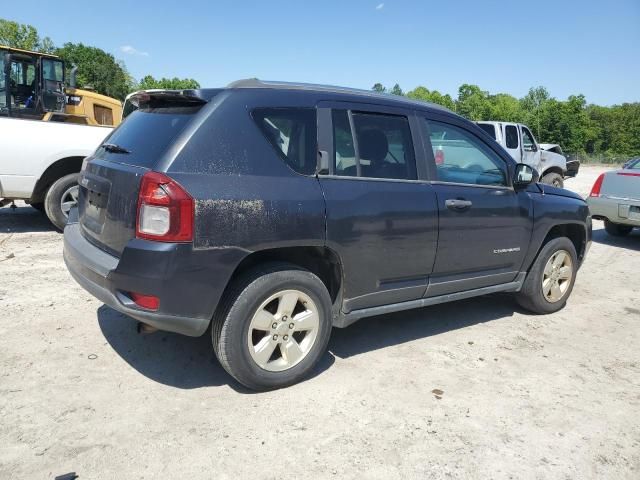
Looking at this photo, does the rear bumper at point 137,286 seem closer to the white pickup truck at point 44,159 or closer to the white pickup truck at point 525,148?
the white pickup truck at point 44,159

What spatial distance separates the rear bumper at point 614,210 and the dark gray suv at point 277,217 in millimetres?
5407

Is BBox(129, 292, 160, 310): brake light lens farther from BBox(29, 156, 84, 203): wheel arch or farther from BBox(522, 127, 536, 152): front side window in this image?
BBox(522, 127, 536, 152): front side window

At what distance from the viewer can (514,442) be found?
9.55 feet

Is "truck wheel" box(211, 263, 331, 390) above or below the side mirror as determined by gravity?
below

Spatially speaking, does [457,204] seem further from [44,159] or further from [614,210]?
[614,210]

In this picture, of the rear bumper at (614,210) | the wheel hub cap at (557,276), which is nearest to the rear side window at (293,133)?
the wheel hub cap at (557,276)

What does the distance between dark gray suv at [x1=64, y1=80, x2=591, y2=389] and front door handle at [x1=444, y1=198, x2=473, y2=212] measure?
1 centimetres

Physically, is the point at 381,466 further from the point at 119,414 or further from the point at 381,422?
the point at 119,414

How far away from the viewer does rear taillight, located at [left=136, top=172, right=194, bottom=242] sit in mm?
2797

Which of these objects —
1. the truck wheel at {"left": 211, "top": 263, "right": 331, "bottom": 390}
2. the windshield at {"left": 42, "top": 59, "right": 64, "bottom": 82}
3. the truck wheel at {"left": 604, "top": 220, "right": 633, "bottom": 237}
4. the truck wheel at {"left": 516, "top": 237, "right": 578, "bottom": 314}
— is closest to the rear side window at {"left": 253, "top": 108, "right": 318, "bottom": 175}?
the truck wheel at {"left": 211, "top": 263, "right": 331, "bottom": 390}

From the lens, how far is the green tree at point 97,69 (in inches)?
2908

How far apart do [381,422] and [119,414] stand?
1523 millimetres

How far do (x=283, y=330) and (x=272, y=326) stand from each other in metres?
0.09

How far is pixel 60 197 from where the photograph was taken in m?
6.93
